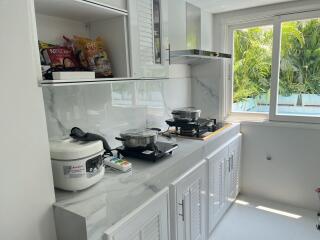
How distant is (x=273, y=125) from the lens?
8.26 feet

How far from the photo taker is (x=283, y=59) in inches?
96.8

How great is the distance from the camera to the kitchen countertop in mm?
963

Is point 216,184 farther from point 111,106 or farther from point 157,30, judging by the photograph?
point 157,30

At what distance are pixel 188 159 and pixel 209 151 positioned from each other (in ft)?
1.28

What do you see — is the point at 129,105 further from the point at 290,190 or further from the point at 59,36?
the point at 290,190

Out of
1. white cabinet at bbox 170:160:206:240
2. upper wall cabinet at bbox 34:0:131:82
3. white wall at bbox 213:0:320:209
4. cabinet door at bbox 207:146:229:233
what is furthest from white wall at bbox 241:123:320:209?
upper wall cabinet at bbox 34:0:131:82

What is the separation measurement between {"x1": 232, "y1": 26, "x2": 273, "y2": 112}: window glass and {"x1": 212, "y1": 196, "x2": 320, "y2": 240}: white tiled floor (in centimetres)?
107

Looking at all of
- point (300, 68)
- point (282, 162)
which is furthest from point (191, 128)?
point (300, 68)

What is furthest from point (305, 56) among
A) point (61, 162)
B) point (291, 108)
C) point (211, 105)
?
point (61, 162)

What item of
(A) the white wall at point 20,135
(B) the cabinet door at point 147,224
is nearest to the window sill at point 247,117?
(B) the cabinet door at point 147,224

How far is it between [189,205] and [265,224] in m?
1.13

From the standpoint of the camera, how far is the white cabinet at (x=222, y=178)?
6.55ft

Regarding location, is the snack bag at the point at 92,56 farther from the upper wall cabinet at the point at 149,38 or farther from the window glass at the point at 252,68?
the window glass at the point at 252,68

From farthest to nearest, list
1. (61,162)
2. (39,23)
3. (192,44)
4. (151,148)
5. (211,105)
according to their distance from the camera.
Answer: (211,105) < (192,44) < (151,148) < (39,23) < (61,162)
